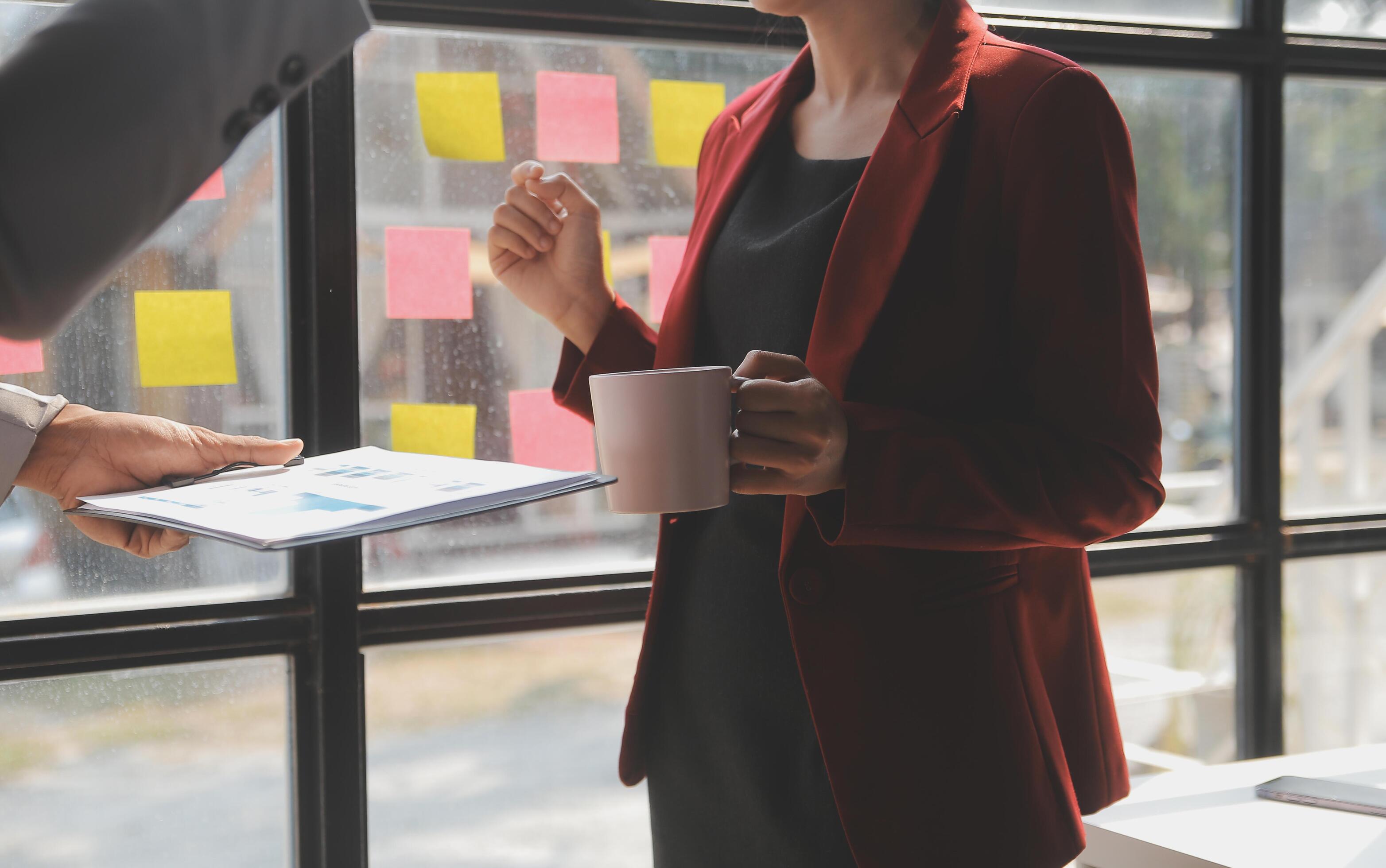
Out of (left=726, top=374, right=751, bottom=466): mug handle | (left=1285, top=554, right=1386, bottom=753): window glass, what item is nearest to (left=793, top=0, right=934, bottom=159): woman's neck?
(left=726, top=374, right=751, bottom=466): mug handle

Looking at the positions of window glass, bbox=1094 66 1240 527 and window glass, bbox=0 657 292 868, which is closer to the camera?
window glass, bbox=0 657 292 868

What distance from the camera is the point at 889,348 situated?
0.79 metres

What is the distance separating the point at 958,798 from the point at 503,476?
0.42m

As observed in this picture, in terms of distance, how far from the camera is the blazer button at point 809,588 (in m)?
0.77

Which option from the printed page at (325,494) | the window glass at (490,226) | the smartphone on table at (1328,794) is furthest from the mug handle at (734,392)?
the smartphone on table at (1328,794)

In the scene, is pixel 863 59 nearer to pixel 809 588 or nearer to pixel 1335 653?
pixel 809 588

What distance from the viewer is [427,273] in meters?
1.34

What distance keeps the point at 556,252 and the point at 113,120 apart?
1.82ft

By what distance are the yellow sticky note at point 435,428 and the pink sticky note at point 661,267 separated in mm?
299

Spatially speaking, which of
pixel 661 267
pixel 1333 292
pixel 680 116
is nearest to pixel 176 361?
pixel 661 267

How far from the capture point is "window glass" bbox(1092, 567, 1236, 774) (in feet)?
5.64

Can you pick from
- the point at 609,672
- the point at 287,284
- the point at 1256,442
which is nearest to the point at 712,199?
the point at 287,284

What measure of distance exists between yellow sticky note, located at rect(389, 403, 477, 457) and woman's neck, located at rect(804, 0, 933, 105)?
0.68 metres

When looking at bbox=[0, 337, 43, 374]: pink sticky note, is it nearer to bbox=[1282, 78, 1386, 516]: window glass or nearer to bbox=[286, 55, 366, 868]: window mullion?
bbox=[286, 55, 366, 868]: window mullion
